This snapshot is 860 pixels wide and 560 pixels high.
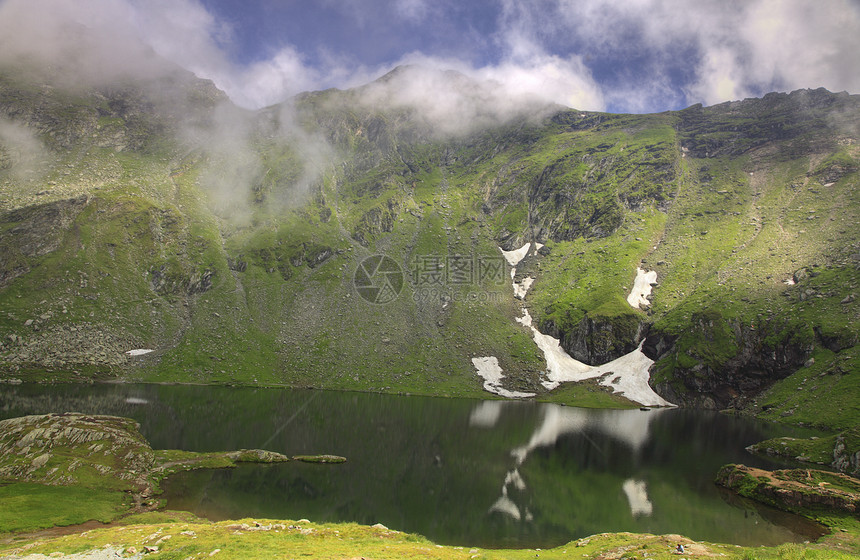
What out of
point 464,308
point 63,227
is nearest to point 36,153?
point 63,227

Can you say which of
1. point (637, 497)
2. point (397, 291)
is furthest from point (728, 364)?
point (397, 291)

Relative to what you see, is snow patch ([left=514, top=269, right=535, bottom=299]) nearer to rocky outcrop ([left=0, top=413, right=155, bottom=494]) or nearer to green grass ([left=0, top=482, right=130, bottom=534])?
rocky outcrop ([left=0, top=413, right=155, bottom=494])

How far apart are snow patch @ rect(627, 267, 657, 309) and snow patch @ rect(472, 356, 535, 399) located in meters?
60.3

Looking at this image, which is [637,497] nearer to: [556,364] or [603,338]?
[556,364]

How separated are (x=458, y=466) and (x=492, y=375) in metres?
85.0

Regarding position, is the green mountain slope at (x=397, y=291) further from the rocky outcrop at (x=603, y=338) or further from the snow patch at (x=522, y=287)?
the snow patch at (x=522, y=287)

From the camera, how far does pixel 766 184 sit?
7579 inches

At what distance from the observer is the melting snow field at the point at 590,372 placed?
13088 cm

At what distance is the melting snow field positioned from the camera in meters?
131

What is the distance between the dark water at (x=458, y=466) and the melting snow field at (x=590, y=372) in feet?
78.2

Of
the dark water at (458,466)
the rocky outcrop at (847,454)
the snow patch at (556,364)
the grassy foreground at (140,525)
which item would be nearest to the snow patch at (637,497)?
the dark water at (458,466)

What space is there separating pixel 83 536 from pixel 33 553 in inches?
228

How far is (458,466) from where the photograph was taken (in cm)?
5497

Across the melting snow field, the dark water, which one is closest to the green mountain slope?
the melting snow field
